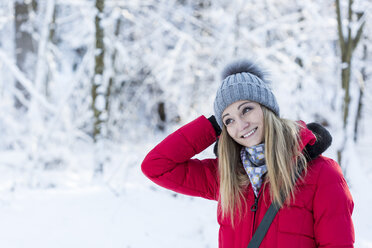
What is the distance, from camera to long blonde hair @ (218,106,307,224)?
5.01 ft

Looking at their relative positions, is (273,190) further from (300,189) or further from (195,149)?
(195,149)

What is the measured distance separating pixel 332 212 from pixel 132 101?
4915 millimetres

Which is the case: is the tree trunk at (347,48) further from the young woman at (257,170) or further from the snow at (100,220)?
the young woman at (257,170)

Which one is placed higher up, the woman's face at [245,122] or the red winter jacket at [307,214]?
the woman's face at [245,122]

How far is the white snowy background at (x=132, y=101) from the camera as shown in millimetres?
3381

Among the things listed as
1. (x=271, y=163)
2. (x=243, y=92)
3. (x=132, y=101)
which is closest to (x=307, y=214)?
(x=271, y=163)

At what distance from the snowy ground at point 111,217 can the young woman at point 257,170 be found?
153 centimetres

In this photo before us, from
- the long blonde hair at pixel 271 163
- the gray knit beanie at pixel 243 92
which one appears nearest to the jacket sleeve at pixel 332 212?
the long blonde hair at pixel 271 163

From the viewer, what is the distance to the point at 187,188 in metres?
1.90

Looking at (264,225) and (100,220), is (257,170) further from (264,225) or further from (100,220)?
(100,220)

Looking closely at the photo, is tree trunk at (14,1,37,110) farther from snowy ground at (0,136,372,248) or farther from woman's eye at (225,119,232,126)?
woman's eye at (225,119,232,126)

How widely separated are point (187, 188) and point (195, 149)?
0.23m

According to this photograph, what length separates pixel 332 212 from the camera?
1.38 meters

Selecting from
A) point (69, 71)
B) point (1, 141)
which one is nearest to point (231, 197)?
point (1, 141)
